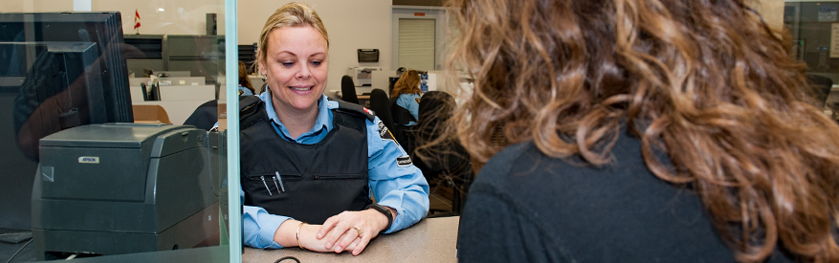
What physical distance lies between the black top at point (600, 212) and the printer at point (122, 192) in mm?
469

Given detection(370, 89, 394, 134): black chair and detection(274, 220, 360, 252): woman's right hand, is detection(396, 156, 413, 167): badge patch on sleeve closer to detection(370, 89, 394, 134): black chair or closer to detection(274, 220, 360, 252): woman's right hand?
detection(274, 220, 360, 252): woman's right hand

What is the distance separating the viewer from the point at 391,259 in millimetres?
1086

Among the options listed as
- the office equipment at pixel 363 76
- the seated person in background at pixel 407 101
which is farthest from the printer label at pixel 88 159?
the office equipment at pixel 363 76

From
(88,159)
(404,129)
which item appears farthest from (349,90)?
(88,159)

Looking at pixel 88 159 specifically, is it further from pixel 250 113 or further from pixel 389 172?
pixel 389 172

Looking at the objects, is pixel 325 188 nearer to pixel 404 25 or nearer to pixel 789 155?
pixel 789 155

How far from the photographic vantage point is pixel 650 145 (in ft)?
1.43

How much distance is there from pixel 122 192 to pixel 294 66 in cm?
71

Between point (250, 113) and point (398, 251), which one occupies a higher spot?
point (250, 113)

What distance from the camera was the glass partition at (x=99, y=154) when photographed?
74 cm

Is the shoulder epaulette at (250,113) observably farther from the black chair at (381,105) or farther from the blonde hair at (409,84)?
the blonde hair at (409,84)

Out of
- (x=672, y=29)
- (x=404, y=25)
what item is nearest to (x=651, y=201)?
(x=672, y=29)

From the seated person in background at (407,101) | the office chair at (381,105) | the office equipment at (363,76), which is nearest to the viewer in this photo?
the office chair at (381,105)

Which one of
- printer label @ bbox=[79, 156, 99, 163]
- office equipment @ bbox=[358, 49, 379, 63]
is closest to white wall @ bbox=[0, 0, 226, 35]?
printer label @ bbox=[79, 156, 99, 163]
